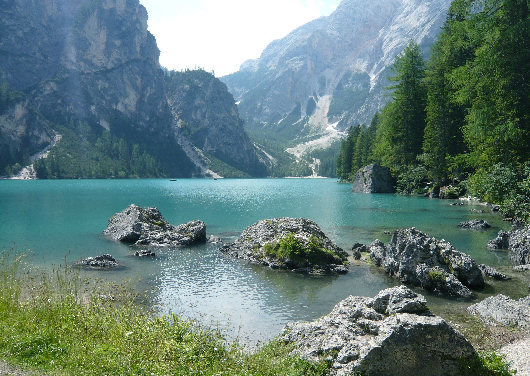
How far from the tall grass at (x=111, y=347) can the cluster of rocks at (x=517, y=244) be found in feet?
63.3

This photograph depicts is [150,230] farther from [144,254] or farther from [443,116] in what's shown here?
[443,116]

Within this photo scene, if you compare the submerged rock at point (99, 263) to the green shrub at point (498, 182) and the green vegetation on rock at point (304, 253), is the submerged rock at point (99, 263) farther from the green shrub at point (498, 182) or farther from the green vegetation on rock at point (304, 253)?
the green shrub at point (498, 182)

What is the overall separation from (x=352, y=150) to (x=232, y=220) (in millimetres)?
104693

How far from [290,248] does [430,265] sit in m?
8.18

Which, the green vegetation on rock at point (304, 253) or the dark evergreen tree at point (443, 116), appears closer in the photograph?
the green vegetation on rock at point (304, 253)

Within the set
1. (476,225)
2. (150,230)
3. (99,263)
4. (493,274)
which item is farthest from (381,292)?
(476,225)

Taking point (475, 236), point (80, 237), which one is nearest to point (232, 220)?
point (80, 237)

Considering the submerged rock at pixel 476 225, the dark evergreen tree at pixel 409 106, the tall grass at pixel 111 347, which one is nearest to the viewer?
the tall grass at pixel 111 347

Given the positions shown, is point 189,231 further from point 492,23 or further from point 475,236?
point 492,23

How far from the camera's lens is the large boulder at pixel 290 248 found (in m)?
23.3

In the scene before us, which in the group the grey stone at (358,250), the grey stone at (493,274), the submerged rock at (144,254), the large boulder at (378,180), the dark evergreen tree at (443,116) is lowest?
the submerged rock at (144,254)

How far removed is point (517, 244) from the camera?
991 inches

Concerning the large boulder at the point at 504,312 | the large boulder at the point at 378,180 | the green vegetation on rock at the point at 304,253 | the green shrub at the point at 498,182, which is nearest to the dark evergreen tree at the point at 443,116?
the large boulder at the point at 378,180

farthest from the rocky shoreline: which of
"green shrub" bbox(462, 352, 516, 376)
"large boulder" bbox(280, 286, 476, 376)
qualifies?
"green shrub" bbox(462, 352, 516, 376)
